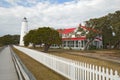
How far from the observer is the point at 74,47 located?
64500mm

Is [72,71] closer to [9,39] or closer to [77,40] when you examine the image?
[77,40]

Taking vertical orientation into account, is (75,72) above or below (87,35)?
below

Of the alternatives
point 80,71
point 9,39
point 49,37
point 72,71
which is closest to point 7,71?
point 72,71

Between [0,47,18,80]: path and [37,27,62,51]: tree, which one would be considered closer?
[0,47,18,80]: path

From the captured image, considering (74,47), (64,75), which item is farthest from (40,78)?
(74,47)

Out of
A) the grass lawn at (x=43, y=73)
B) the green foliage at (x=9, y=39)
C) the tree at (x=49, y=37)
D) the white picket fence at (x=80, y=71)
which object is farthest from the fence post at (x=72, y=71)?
the green foliage at (x=9, y=39)

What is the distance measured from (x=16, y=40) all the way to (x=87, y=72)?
159 m


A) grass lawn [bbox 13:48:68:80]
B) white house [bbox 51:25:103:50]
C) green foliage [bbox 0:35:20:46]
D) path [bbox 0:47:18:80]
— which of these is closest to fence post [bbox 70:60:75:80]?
grass lawn [bbox 13:48:68:80]

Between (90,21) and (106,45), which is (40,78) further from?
(106,45)

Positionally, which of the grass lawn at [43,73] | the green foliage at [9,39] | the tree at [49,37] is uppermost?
the green foliage at [9,39]

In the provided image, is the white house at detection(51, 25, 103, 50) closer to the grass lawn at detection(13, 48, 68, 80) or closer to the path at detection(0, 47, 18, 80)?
the path at detection(0, 47, 18, 80)

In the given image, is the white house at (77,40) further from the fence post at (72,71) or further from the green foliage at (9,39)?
the green foliage at (9,39)

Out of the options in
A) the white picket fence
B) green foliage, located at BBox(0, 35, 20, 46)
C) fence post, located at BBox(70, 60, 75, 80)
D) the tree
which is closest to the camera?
the white picket fence

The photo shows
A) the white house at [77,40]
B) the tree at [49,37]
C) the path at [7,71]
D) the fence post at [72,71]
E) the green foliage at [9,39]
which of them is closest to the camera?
the fence post at [72,71]
